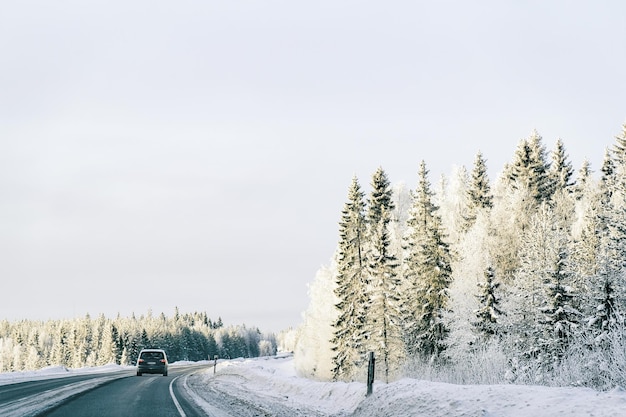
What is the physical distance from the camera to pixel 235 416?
44.7 ft

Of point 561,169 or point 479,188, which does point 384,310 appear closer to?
point 479,188

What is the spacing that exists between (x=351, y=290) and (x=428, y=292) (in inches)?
249

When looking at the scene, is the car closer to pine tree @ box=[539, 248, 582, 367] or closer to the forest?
the forest

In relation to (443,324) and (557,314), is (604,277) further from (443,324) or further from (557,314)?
(443,324)

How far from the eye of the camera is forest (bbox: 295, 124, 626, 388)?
94.1 feet

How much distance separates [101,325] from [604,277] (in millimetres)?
160855

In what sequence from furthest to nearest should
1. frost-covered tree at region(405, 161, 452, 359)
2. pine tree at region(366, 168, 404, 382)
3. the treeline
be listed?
the treeline
frost-covered tree at region(405, 161, 452, 359)
pine tree at region(366, 168, 404, 382)

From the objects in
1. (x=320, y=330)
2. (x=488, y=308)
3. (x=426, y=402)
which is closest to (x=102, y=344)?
(x=320, y=330)

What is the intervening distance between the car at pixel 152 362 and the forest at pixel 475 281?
1257 centimetres

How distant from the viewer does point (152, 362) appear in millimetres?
38531

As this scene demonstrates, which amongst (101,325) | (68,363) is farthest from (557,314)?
(101,325)

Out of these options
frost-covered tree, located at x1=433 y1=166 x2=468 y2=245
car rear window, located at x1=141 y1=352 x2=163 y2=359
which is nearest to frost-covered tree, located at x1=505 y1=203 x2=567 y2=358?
frost-covered tree, located at x1=433 y1=166 x2=468 y2=245

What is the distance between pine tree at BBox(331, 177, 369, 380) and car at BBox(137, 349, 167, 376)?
12.4 metres

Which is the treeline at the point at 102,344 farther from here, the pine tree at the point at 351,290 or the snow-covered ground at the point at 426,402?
the snow-covered ground at the point at 426,402
